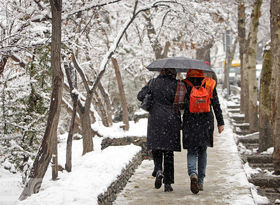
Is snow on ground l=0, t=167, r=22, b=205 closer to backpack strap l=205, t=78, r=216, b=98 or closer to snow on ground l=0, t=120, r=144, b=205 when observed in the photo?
snow on ground l=0, t=120, r=144, b=205

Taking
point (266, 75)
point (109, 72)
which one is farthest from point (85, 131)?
point (109, 72)

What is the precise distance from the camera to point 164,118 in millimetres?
6145

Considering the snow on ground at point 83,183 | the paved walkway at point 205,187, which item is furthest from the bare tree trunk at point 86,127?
the paved walkway at point 205,187

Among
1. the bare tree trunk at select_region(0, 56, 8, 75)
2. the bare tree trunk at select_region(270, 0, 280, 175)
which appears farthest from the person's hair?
the bare tree trunk at select_region(0, 56, 8, 75)

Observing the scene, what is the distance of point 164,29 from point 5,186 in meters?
11.4

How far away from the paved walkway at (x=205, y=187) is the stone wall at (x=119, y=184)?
0.28 ft

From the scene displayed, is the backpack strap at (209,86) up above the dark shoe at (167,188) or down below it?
above

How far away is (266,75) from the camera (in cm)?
1283

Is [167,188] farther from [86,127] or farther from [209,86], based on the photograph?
[86,127]

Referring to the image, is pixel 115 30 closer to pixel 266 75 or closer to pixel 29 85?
pixel 266 75

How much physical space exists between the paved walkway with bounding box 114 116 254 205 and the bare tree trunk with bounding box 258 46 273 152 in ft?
7.67

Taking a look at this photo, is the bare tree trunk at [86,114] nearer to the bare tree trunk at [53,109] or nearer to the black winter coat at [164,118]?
the bare tree trunk at [53,109]

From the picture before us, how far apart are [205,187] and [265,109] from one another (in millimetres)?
6138

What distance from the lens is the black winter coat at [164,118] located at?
614cm
